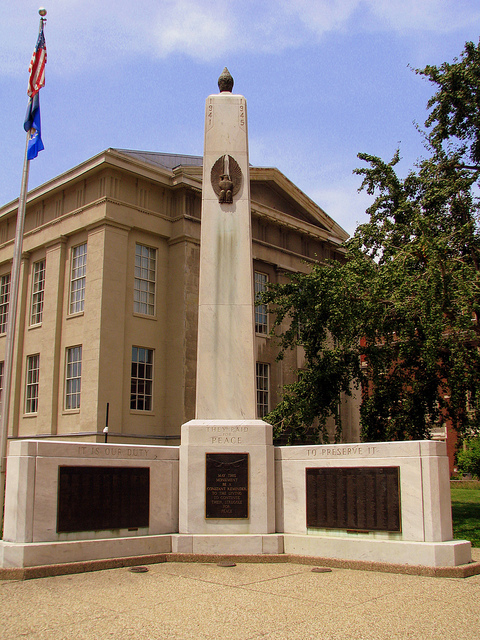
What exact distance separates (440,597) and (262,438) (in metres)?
4.21

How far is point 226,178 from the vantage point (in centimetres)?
1209

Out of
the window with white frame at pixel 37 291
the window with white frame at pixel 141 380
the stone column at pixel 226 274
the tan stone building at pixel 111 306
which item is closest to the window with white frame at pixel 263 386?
the tan stone building at pixel 111 306

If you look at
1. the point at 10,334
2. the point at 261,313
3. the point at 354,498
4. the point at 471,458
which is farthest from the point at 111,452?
the point at 471,458

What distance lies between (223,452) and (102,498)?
2163 mm

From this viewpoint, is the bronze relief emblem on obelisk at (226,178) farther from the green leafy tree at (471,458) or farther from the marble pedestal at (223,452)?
the green leafy tree at (471,458)

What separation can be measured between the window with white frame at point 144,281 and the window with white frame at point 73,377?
10.1 feet

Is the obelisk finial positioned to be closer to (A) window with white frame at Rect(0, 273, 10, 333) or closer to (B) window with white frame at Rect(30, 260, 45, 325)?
(B) window with white frame at Rect(30, 260, 45, 325)

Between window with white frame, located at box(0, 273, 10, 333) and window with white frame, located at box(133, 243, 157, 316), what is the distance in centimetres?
791

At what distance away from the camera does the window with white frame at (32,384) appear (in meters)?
27.8

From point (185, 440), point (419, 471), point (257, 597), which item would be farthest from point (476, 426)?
point (257, 597)

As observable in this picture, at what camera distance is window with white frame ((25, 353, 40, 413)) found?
27.8 m

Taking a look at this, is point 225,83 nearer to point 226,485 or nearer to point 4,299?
point 226,485

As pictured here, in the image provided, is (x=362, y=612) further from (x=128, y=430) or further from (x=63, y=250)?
(x=63, y=250)

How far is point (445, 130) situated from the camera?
19766mm
